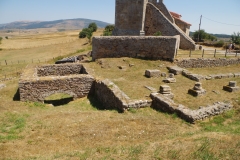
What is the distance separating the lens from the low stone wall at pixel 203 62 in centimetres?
2061

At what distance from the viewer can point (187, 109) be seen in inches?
399

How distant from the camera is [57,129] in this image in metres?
9.01

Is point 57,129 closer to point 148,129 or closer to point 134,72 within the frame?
point 148,129

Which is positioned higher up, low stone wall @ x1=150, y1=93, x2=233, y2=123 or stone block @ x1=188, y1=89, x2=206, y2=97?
stone block @ x1=188, y1=89, x2=206, y2=97

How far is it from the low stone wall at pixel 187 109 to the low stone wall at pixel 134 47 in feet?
30.6

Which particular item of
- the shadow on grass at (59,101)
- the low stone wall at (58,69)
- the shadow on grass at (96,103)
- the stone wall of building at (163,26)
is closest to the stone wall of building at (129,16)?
the stone wall of building at (163,26)

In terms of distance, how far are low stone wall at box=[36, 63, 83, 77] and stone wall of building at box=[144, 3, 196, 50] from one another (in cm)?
1309

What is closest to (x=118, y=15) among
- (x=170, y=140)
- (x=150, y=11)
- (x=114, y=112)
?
(x=150, y=11)

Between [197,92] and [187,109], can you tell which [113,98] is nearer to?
[187,109]

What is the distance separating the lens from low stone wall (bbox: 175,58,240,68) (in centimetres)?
2061

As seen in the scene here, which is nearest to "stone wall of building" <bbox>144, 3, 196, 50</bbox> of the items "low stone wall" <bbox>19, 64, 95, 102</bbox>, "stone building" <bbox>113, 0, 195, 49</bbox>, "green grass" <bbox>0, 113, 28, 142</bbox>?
"stone building" <bbox>113, 0, 195, 49</bbox>

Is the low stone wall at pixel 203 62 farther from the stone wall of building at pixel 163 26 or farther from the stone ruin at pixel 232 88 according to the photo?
the stone ruin at pixel 232 88

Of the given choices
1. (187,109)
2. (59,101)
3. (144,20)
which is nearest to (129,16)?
(144,20)

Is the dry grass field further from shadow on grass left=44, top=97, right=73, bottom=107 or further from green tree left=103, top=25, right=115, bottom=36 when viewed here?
green tree left=103, top=25, right=115, bottom=36
